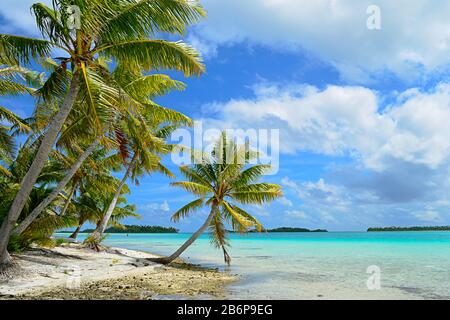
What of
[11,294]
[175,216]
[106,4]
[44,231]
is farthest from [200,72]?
[175,216]

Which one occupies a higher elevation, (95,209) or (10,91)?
(10,91)

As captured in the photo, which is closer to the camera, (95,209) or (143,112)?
(143,112)

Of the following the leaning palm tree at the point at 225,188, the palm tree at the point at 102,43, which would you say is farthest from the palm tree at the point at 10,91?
the leaning palm tree at the point at 225,188

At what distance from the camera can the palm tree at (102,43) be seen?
32.9 feet

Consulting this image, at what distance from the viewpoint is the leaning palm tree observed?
57.8 feet

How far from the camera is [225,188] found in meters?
17.8

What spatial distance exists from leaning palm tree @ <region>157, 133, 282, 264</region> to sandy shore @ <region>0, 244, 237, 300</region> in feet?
8.03

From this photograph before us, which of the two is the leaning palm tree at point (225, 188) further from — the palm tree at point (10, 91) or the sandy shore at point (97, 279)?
the palm tree at point (10, 91)

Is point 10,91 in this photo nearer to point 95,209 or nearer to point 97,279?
point 97,279

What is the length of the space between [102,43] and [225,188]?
908 centimetres

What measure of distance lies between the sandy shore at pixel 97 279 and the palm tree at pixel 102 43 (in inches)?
56.9

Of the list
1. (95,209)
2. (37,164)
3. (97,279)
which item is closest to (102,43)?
(37,164)

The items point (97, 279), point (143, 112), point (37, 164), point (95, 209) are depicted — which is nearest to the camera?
point (37, 164)

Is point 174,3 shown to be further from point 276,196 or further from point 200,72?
point 276,196
